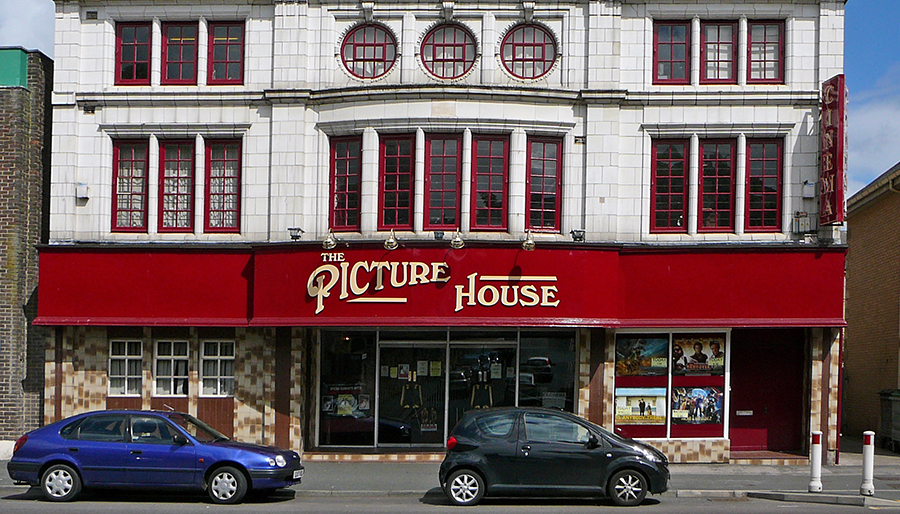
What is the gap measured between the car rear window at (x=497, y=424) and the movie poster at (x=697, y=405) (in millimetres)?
5970

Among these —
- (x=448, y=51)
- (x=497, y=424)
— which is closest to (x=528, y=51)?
(x=448, y=51)

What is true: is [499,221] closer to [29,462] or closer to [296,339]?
[296,339]

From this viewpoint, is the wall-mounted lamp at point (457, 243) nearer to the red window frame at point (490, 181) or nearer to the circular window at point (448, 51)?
the red window frame at point (490, 181)

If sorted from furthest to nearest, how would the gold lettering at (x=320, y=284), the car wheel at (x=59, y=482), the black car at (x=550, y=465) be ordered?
the gold lettering at (x=320, y=284), the car wheel at (x=59, y=482), the black car at (x=550, y=465)

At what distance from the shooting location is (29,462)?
14797 mm

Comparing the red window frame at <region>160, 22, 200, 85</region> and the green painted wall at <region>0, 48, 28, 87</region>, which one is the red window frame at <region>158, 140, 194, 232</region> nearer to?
Result: the red window frame at <region>160, 22, 200, 85</region>

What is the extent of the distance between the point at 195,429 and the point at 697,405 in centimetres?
1049

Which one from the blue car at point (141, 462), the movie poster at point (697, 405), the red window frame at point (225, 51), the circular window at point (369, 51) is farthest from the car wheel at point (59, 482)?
the movie poster at point (697, 405)

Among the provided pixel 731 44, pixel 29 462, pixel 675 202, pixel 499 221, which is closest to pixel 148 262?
pixel 29 462

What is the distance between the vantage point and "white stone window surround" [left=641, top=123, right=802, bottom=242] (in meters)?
19.4

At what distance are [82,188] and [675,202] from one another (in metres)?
13.0

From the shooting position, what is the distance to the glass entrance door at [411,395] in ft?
65.6

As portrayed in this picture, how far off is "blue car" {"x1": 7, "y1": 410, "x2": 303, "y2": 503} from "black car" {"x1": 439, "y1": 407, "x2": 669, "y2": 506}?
293cm

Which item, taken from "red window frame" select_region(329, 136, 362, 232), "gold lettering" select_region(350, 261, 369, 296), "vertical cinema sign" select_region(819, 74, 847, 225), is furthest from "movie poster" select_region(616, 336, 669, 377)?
"red window frame" select_region(329, 136, 362, 232)
